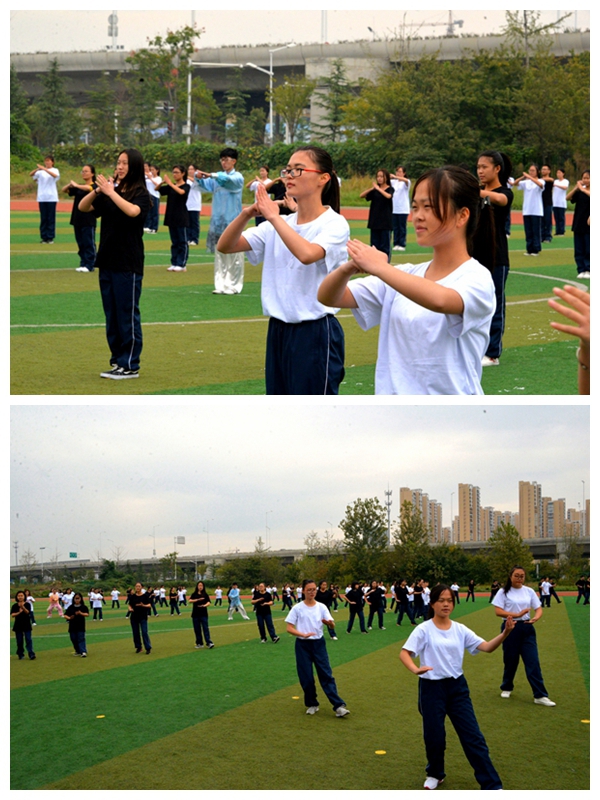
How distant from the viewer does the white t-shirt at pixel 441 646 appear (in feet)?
15.7

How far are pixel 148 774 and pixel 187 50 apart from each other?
132ft

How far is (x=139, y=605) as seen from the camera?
938 centimetres

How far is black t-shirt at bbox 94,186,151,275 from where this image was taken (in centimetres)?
640

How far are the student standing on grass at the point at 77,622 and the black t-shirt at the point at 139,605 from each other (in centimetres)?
47

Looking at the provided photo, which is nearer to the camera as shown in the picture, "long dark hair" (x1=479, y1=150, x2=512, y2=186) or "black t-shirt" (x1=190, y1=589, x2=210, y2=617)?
"long dark hair" (x1=479, y1=150, x2=512, y2=186)

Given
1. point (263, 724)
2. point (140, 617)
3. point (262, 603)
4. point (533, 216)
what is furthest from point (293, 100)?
point (263, 724)

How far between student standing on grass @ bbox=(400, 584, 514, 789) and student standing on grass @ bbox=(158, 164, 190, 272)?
9719 millimetres

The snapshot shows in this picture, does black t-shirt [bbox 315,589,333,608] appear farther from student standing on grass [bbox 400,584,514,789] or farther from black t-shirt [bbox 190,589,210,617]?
student standing on grass [bbox 400,584,514,789]

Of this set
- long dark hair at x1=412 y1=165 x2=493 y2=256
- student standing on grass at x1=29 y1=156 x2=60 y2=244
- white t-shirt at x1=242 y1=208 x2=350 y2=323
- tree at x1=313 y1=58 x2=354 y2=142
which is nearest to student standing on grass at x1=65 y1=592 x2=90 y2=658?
white t-shirt at x1=242 y1=208 x2=350 y2=323

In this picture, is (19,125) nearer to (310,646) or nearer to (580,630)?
(580,630)

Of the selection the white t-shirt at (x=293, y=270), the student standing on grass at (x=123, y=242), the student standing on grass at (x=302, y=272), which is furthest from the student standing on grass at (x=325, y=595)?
the white t-shirt at (x=293, y=270)

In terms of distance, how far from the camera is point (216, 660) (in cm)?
902

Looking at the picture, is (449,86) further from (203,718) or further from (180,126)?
(203,718)

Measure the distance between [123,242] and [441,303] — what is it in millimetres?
3989
